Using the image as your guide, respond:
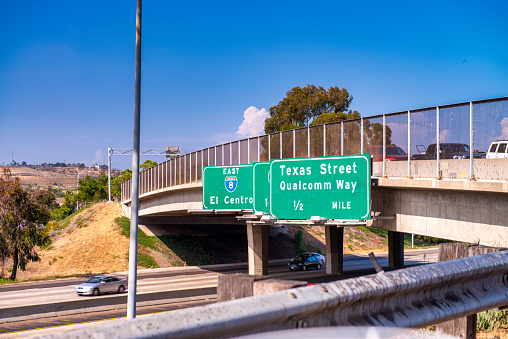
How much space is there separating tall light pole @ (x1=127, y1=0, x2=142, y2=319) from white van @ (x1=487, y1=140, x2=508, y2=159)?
10.9 meters

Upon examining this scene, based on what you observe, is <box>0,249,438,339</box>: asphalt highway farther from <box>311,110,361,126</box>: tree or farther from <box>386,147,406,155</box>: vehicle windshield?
<box>311,110,361,126</box>: tree

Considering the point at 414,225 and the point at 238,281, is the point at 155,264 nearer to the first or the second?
the point at 414,225

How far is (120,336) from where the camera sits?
93.7 inches

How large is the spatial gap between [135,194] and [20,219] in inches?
1256

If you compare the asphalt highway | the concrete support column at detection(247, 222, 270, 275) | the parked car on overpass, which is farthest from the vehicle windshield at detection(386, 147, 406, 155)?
the concrete support column at detection(247, 222, 270, 275)

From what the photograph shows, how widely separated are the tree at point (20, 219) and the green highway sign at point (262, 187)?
2467cm

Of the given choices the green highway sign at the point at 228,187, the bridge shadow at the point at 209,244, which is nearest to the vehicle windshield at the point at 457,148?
the green highway sign at the point at 228,187

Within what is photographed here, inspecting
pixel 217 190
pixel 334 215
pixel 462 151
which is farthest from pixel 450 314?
pixel 217 190

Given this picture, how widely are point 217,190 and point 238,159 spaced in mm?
2419

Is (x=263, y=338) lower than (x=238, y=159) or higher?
lower

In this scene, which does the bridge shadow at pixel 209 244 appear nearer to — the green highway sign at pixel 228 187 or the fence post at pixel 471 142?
the green highway sign at pixel 228 187

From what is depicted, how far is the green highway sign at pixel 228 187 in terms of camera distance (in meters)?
29.2

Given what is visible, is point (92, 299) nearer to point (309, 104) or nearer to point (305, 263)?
point (305, 263)

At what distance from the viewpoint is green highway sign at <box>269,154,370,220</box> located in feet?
67.1
